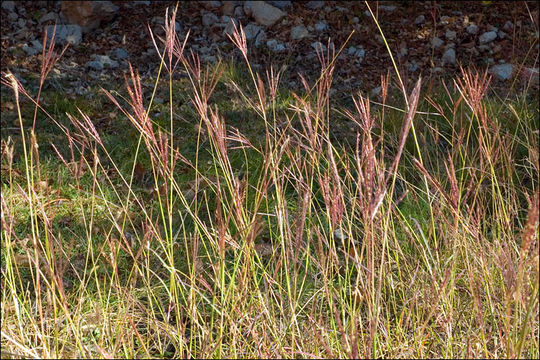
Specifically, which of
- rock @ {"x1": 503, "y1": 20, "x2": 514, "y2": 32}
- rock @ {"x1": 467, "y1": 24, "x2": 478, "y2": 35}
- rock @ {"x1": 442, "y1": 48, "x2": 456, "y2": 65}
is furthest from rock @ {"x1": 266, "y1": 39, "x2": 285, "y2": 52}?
rock @ {"x1": 503, "y1": 20, "x2": 514, "y2": 32}

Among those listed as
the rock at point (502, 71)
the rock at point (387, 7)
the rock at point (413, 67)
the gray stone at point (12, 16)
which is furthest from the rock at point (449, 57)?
the gray stone at point (12, 16)

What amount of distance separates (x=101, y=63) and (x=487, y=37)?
10.6ft

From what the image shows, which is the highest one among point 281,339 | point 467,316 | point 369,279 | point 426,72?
point 369,279

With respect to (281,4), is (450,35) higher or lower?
lower

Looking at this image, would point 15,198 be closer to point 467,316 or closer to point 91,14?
point 467,316

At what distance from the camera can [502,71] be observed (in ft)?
17.6

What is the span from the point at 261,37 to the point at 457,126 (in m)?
2.59

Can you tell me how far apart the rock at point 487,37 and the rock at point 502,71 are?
0.49m

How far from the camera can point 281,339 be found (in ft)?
6.08

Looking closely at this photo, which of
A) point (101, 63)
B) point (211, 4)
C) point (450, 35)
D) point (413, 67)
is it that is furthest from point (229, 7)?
point (450, 35)

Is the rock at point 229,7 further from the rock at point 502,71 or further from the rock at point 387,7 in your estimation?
the rock at point 502,71

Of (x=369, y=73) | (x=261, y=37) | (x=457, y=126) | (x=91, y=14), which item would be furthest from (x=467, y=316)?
(x=91, y=14)

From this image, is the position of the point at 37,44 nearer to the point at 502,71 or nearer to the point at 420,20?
the point at 420,20

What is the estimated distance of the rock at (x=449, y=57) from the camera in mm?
5617
